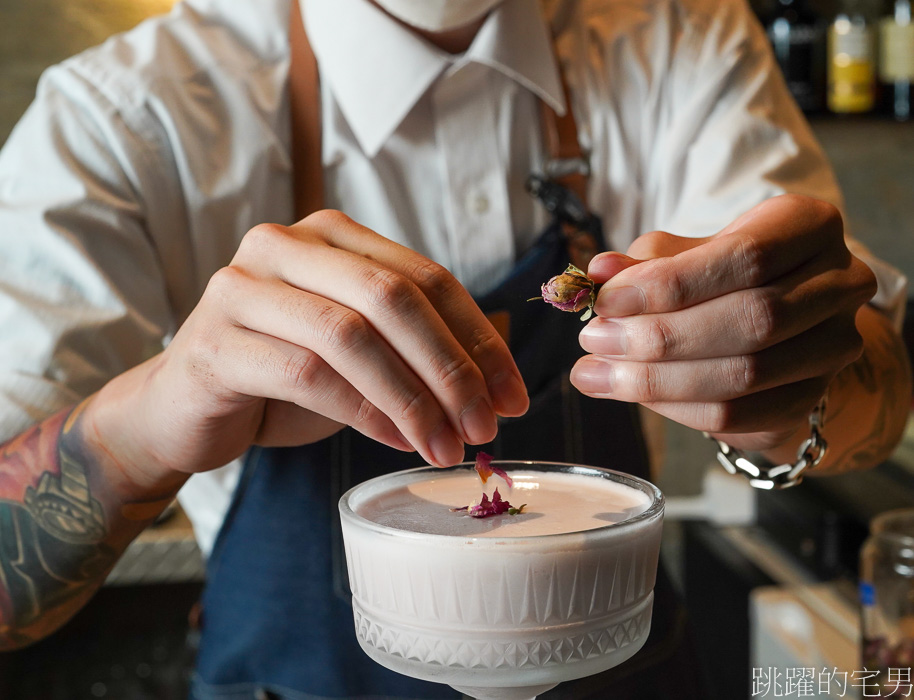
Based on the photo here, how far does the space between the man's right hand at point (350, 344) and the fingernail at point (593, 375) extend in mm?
48

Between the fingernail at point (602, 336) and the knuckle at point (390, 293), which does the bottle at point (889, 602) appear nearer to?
the fingernail at point (602, 336)

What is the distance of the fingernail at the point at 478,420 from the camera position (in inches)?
19.3

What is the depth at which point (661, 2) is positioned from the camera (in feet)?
4.09

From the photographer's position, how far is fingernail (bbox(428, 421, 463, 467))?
495mm

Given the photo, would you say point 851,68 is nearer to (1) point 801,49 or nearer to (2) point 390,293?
(1) point 801,49

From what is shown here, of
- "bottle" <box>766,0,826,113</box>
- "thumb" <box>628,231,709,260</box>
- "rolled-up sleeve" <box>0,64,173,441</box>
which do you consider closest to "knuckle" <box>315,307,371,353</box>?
"thumb" <box>628,231,709,260</box>

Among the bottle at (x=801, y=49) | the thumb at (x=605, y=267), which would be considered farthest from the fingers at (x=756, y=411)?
the bottle at (x=801, y=49)

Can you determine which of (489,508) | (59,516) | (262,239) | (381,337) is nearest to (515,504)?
(489,508)

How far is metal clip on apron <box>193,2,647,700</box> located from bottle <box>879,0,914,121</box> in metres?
1.11

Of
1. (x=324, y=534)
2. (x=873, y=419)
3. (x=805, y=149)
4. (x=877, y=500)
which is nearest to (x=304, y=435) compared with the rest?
(x=324, y=534)

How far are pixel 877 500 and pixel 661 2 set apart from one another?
38.3 inches

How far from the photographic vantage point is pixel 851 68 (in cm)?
183

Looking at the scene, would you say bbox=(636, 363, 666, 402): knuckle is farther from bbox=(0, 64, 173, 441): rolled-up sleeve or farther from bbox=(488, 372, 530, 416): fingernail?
bbox=(0, 64, 173, 441): rolled-up sleeve

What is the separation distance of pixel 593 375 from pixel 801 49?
5.19 ft
